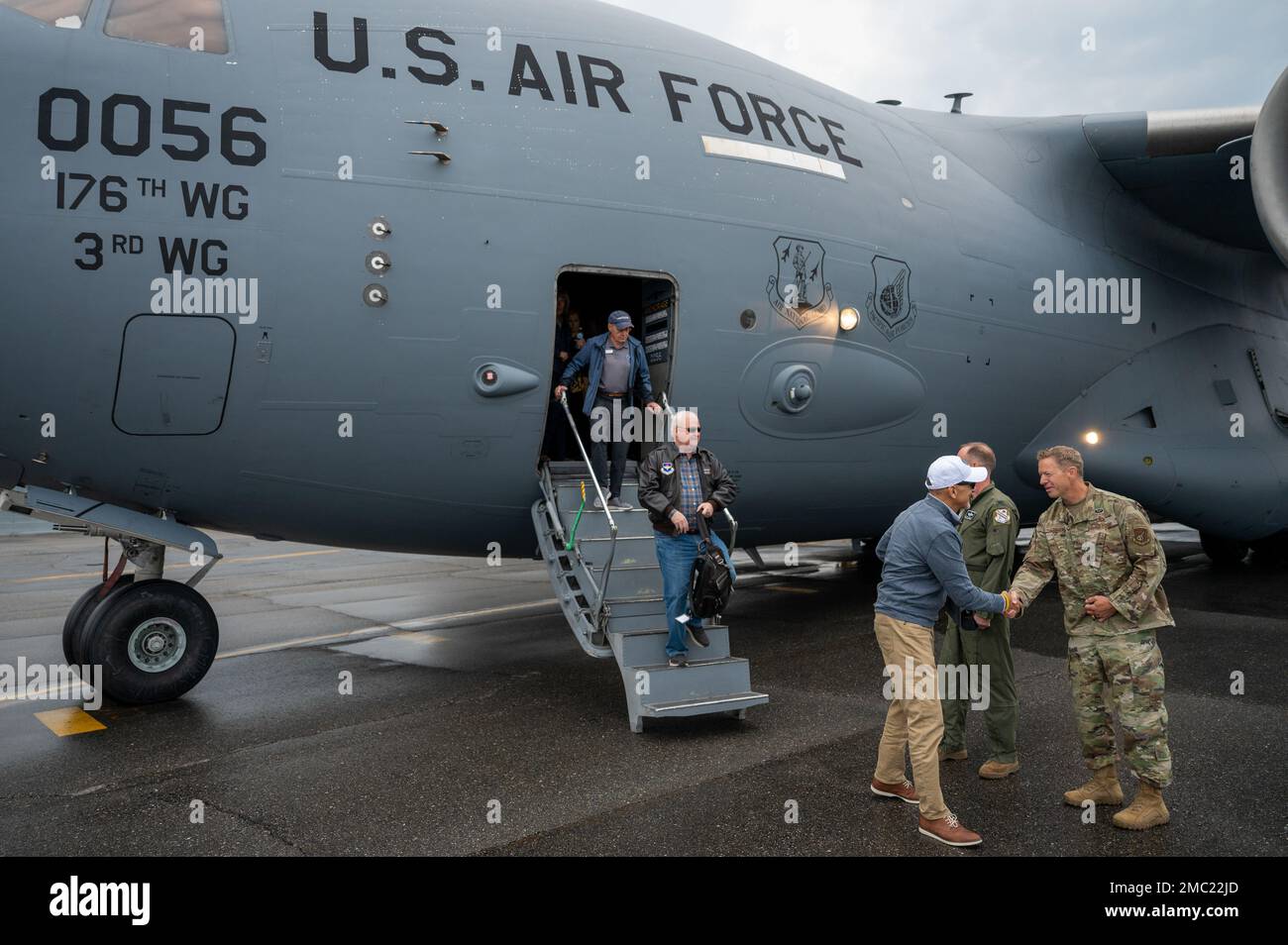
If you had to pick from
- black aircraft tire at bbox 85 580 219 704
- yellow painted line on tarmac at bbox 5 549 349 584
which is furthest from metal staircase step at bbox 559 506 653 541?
yellow painted line on tarmac at bbox 5 549 349 584

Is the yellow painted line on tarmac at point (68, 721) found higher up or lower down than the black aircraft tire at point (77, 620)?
lower down

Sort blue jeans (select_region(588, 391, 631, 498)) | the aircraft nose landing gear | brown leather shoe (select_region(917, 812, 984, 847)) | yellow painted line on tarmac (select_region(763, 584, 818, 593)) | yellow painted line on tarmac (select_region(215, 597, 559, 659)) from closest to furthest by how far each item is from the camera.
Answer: brown leather shoe (select_region(917, 812, 984, 847)) < the aircraft nose landing gear < blue jeans (select_region(588, 391, 631, 498)) < yellow painted line on tarmac (select_region(215, 597, 559, 659)) < yellow painted line on tarmac (select_region(763, 584, 818, 593))

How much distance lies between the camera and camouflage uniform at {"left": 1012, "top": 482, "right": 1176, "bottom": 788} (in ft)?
14.6

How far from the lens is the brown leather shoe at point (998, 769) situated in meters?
5.14

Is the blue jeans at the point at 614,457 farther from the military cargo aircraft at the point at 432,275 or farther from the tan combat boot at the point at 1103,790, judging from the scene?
the tan combat boot at the point at 1103,790

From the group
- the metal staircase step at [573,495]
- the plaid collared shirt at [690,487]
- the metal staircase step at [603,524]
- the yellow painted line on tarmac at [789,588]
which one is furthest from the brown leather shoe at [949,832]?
the yellow painted line on tarmac at [789,588]

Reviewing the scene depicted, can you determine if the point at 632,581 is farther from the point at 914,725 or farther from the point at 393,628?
the point at 393,628

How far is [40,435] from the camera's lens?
19.2 feet

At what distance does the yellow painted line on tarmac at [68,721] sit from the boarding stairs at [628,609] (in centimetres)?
335

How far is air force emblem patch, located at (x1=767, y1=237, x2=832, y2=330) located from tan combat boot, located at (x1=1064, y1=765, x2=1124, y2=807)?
172 inches

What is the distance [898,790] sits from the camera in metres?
4.80

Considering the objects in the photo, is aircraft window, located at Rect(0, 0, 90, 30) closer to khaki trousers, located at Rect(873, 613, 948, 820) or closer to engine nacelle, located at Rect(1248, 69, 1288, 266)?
khaki trousers, located at Rect(873, 613, 948, 820)

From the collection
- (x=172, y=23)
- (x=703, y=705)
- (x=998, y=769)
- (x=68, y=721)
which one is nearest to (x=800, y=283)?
(x=703, y=705)

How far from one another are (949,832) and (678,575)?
7.87ft
